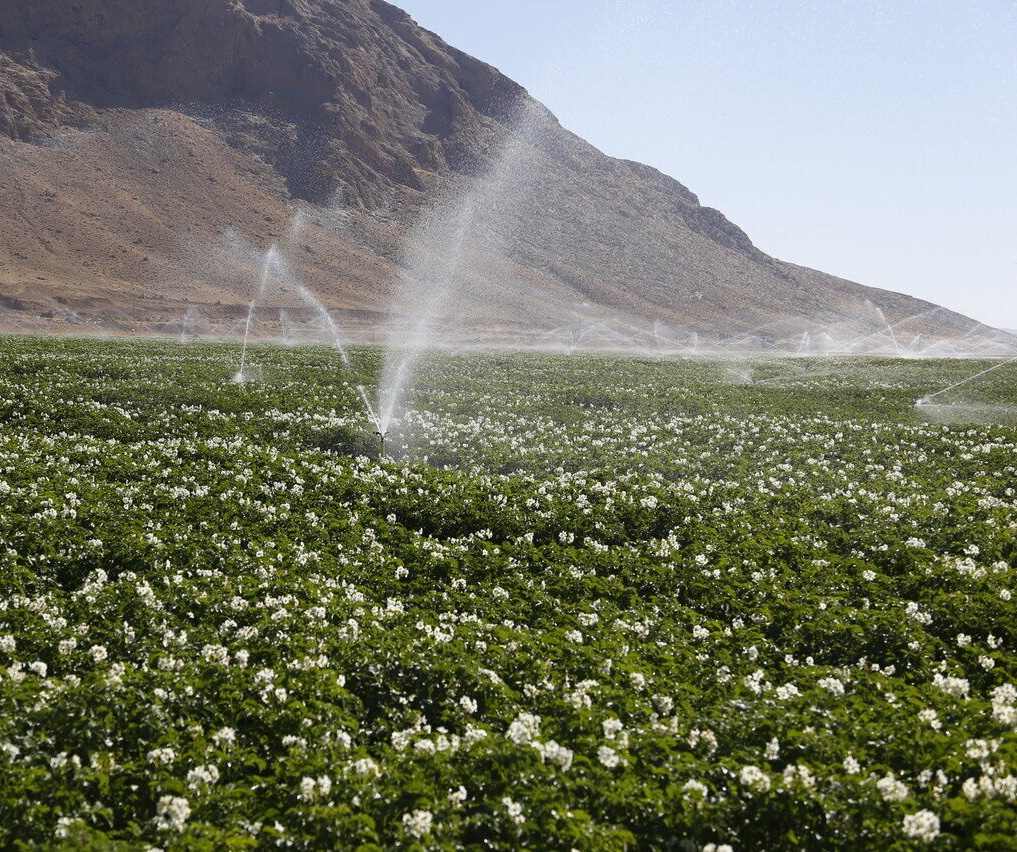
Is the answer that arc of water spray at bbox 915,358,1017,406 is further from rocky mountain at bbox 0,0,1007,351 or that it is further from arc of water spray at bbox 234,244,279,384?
arc of water spray at bbox 234,244,279,384

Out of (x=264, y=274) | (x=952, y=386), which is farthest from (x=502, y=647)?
(x=264, y=274)

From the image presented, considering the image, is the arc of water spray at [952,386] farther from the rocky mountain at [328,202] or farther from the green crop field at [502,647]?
the rocky mountain at [328,202]

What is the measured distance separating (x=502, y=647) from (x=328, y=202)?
119m

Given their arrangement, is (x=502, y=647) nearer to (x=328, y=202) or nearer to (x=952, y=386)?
(x=952, y=386)

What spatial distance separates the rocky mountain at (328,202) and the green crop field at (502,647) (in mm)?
A: 70610

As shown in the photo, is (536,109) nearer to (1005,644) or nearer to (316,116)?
(316,116)

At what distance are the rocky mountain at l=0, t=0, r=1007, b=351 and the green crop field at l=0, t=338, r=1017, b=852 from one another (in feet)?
232

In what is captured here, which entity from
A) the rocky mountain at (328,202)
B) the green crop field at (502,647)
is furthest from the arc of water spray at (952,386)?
the rocky mountain at (328,202)

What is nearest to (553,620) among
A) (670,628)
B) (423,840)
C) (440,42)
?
(670,628)

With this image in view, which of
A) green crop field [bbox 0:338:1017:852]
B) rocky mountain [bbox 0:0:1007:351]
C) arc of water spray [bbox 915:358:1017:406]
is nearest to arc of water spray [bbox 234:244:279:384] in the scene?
rocky mountain [bbox 0:0:1007:351]

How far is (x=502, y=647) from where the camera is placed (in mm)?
6707

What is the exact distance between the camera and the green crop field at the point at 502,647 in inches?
179

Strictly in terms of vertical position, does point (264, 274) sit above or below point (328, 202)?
below

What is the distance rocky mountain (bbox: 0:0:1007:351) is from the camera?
89.9 meters
